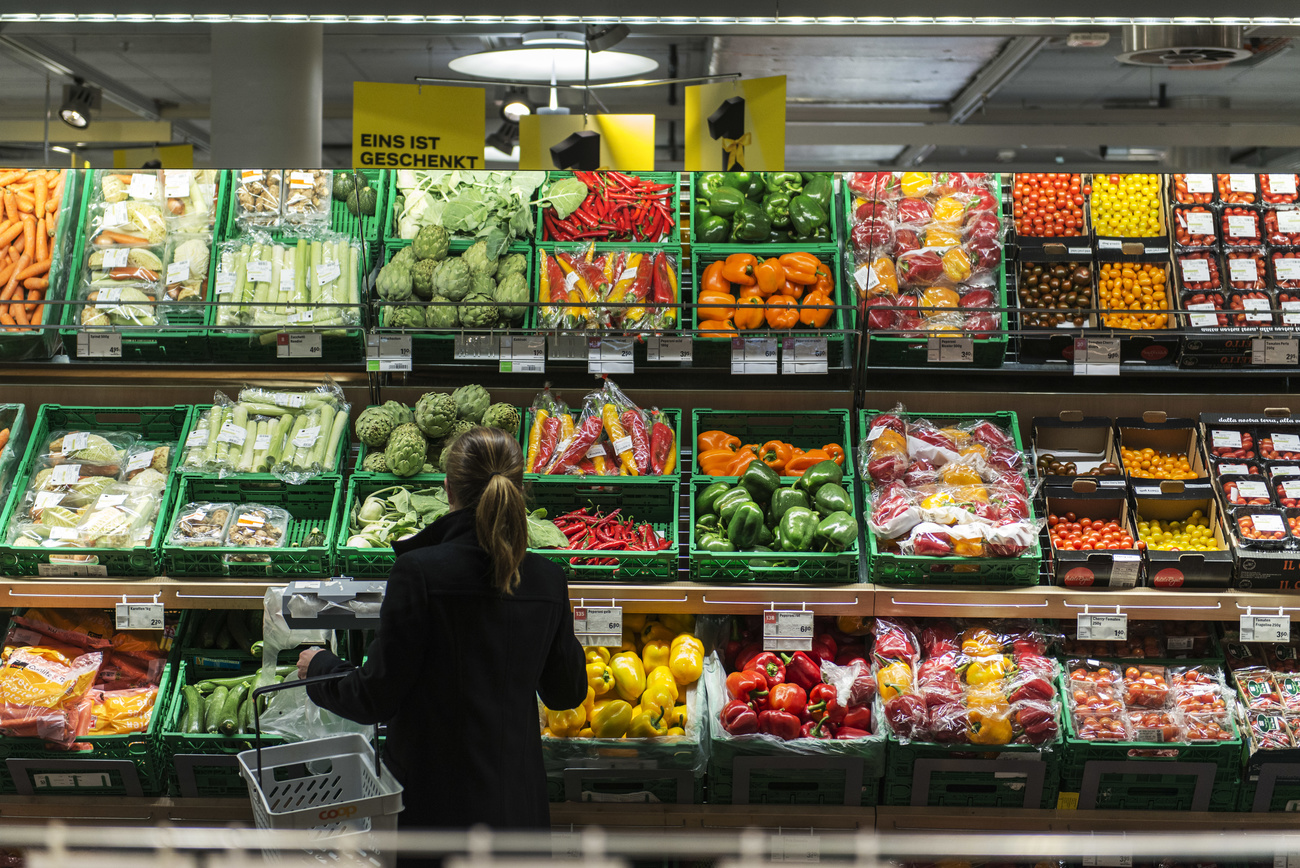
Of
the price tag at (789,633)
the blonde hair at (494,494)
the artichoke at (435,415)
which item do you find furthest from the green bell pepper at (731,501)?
the blonde hair at (494,494)

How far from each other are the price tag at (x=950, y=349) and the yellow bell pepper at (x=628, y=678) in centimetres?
148

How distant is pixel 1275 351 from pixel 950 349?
1.17 meters

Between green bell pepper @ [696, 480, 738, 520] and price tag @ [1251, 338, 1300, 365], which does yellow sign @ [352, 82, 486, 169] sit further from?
price tag @ [1251, 338, 1300, 365]

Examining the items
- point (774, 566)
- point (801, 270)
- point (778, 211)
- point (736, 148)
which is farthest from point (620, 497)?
point (736, 148)

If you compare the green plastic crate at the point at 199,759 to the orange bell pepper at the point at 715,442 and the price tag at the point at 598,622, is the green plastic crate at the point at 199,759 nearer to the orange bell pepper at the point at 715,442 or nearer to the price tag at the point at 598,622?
the price tag at the point at 598,622

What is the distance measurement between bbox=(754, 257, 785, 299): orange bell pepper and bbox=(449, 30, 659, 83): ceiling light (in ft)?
11.0

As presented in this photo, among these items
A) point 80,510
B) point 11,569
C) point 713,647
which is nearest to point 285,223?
point 80,510

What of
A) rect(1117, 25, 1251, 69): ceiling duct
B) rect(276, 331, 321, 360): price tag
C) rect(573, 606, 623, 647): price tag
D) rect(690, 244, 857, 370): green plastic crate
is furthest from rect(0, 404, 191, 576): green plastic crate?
rect(1117, 25, 1251, 69): ceiling duct

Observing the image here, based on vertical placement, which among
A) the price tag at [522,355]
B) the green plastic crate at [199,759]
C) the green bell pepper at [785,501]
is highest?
the price tag at [522,355]

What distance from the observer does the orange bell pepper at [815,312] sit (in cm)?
393

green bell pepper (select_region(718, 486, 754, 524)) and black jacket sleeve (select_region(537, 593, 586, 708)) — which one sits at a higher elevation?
green bell pepper (select_region(718, 486, 754, 524))

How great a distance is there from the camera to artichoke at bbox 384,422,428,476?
370cm

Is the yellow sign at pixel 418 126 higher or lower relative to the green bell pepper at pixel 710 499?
higher

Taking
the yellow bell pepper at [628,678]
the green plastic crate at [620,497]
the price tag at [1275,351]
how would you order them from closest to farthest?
the yellow bell pepper at [628,678] < the green plastic crate at [620,497] < the price tag at [1275,351]
